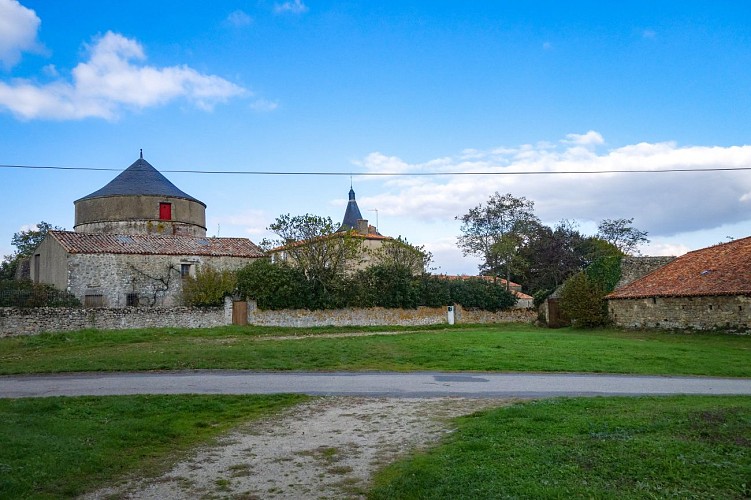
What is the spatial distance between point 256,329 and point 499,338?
13.8 m

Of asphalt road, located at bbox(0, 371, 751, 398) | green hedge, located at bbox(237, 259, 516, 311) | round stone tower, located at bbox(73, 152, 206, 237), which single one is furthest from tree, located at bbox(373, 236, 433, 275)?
asphalt road, located at bbox(0, 371, 751, 398)

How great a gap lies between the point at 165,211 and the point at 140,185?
2.82m

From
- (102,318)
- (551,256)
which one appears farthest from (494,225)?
(102,318)

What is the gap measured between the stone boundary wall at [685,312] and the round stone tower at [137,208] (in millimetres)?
32356

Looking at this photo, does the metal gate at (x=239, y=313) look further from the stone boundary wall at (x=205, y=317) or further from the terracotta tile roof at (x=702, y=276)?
the terracotta tile roof at (x=702, y=276)

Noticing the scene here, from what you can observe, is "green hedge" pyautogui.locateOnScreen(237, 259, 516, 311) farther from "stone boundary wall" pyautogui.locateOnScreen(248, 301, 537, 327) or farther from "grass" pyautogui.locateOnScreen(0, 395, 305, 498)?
"grass" pyautogui.locateOnScreen(0, 395, 305, 498)

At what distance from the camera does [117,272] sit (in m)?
35.4

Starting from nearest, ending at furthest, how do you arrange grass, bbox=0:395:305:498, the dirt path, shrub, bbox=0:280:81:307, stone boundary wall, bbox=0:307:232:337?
the dirt path, grass, bbox=0:395:305:498, stone boundary wall, bbox=0:307:232:337, shrub, bbox=0:280:81:307

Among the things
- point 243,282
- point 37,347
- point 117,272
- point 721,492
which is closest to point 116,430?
point 721,492

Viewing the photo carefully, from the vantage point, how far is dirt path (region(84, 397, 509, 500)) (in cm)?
643

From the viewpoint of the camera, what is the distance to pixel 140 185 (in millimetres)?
45625

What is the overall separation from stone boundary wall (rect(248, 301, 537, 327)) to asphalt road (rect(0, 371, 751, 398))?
18963 millimetres

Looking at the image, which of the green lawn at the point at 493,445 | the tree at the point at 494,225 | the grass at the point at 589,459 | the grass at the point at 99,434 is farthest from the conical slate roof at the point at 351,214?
the grass at the point at 589,459

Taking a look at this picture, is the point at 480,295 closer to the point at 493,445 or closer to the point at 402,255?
the point at 402,255
